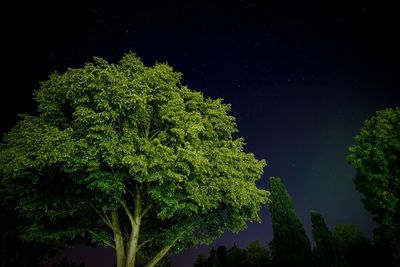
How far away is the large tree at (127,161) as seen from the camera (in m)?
13.3

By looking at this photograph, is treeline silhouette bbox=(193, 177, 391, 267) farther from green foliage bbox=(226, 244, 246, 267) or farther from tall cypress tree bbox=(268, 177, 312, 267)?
green foliage bbox=(226, 244, 246, 267)

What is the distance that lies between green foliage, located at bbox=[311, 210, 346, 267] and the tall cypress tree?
87.0 inches

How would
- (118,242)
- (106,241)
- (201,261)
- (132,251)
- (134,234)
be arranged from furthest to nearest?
(201,261), (106,241), (118,242), (134,234), (132,251)

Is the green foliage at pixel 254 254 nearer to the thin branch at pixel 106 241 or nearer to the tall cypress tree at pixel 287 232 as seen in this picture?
the tall cypress tree at pixel 287 232

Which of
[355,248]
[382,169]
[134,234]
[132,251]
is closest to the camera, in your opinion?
[132,251]

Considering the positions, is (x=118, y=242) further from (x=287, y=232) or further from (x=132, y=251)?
(x=287, y=232)

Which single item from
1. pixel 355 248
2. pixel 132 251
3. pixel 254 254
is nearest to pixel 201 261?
pixel 254 254

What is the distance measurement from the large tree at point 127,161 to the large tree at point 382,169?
11177mm

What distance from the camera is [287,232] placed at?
25266mm

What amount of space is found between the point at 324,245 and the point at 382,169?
10663 mm

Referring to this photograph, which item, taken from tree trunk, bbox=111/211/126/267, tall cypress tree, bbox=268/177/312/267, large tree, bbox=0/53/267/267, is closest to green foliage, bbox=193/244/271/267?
tall cypress tree, bbox=268/177/312/267

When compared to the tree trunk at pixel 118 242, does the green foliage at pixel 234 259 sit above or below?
above

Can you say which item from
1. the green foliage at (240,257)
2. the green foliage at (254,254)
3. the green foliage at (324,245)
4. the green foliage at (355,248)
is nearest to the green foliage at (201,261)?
the green foliage at (240,257)

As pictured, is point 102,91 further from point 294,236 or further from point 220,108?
point 294,236
